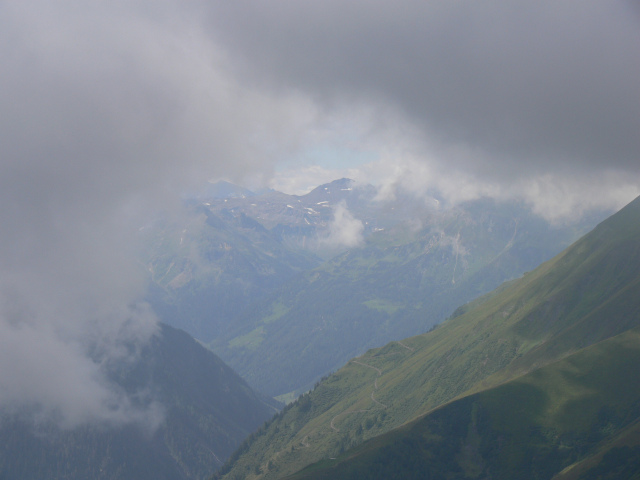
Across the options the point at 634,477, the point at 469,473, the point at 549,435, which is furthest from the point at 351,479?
the point at 634,477

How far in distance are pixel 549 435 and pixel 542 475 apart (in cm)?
1779

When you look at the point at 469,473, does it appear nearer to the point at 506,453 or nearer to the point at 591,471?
the point at 506,453

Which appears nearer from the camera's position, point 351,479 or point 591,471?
point 591,471

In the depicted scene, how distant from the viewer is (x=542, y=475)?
18488 cm

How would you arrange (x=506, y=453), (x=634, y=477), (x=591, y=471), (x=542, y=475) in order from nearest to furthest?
(x=634, y=477) → (x=591, y=471) → (x=542, y=475) → (x=506, y=453)

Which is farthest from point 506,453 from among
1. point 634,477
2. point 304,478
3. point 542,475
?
→ point 304,478

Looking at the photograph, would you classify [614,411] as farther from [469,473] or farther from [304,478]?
[304,478]

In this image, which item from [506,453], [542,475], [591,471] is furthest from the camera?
[506,453]

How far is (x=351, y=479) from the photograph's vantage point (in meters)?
196

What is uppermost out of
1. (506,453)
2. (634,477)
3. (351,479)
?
(351,479)

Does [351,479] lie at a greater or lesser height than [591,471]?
greater

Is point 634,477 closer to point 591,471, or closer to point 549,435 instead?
point 591,471

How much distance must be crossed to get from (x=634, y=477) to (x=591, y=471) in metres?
13.9

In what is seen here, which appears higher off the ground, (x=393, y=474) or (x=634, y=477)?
(x=393, y=474)
